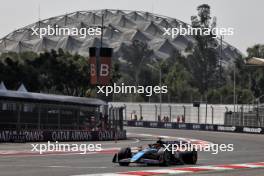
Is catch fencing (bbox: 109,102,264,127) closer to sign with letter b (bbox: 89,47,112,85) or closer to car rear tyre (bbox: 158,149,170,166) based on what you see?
sign with letter b (bbox: 89,47,112,85)

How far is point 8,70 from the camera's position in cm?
6462

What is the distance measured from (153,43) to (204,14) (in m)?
75.0

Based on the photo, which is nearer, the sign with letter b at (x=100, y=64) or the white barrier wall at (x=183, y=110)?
the sign with letter b at (x=100, y=64)

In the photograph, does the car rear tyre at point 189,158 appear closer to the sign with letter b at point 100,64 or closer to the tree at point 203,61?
the sign with letter b at point 100,64

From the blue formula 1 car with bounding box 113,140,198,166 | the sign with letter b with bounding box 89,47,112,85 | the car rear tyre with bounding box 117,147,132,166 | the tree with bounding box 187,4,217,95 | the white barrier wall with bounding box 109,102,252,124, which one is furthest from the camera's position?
the tree with bounding box 187,4,217,95

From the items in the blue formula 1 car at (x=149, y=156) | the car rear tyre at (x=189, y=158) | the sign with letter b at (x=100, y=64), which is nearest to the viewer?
the blue formula 1 car at (x=149, y=156)

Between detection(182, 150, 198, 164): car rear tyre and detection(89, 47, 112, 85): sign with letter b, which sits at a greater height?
detection(89, 47, 112, 85): sign with letter b

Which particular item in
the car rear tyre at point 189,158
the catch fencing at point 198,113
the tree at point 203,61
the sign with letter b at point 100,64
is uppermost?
the tree at point 203,61

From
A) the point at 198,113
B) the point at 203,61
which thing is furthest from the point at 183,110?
the point at 203,61

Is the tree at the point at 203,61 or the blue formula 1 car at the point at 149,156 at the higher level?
the tree at the point at 203,61

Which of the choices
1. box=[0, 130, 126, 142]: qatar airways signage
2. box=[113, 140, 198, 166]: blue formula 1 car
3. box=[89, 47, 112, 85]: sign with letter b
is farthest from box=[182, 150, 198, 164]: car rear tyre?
box=[89, 47, 112, 85]: sign with letter b

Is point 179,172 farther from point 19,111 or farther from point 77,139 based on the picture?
point 77,139

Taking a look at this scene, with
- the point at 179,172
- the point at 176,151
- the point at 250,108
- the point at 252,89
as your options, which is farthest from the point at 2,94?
the point at 252,89

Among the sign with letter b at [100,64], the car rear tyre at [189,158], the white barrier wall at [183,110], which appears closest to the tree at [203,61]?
the white barrier wall at [183,110]
